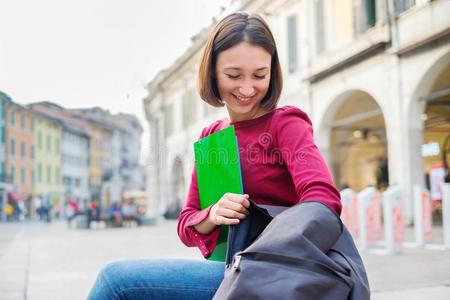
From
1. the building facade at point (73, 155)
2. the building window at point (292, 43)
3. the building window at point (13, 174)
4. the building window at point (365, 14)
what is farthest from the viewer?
the building facade at point (73, 155)

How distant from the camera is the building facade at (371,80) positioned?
1109 centimetres

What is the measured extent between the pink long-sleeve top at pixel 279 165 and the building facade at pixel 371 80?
263 inches

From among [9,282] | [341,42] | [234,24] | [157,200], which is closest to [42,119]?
[157,200]

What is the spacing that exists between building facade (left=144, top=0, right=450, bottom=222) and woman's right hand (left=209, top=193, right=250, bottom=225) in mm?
6843

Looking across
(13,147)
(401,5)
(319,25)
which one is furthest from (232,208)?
(13,147)

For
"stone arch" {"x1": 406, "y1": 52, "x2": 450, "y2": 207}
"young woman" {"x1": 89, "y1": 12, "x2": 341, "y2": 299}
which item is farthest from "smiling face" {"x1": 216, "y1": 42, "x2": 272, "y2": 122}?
A: "stone arch" {"x1": 406, "y1": 52, "x2": 450, "y2": 207}

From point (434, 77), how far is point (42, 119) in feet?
140

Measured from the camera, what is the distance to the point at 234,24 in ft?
4.23

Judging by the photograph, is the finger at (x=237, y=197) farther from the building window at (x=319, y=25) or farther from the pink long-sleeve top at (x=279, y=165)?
the building window at (x=319, y=25)

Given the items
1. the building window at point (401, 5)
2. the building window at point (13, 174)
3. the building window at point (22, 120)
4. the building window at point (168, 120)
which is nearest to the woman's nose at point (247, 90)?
the building window at point (401, 5)

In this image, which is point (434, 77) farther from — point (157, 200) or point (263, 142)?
point (157, 200)

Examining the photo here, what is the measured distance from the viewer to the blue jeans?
127cm

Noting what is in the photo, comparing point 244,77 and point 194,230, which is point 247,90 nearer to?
point 244,77

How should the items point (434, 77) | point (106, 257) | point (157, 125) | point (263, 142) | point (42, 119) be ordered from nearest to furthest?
1. point (263, 142)
2. point (106, 257)
3. point (434, 77)
4. point (157, 125)
5. point (42, 119)
